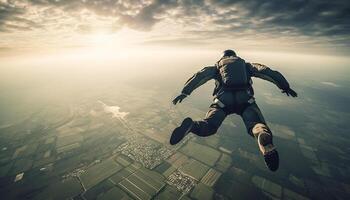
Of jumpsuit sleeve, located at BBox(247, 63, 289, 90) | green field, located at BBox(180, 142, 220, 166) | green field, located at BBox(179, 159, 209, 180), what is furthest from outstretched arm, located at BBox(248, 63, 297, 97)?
green field, located at BBox(180, 142, 220, 166)

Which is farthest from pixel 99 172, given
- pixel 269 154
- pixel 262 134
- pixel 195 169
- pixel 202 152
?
pixel 269 154

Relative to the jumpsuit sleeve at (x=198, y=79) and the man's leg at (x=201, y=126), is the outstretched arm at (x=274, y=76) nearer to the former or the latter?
the jumpsuit sleeve at (x=198, y=79)

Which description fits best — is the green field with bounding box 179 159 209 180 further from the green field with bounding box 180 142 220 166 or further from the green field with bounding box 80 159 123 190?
Answer: the green field with bounding box 80 159 123 190

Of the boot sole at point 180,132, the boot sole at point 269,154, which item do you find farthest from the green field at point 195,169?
the boot sole at point 269,154

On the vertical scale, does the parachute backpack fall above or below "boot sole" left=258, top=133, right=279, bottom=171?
above

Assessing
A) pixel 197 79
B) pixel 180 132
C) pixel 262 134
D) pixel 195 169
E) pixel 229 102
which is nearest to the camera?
pixel 262 134

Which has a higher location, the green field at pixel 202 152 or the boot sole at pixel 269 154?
the boot sole at pixel 269 154

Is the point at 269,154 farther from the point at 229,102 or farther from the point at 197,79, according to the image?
the point at 197,79
